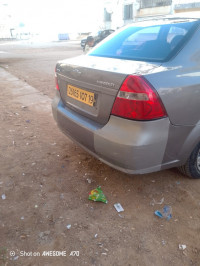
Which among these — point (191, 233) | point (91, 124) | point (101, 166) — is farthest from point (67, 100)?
point (191, 233)

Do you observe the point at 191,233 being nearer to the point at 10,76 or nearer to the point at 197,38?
the point at 197,38

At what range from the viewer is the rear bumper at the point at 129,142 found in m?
1.90

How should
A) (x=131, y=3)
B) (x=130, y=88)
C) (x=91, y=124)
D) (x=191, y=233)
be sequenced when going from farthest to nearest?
(x=131, y=3)
(x=91, y=124)
(x=191, y=233)
(x=130, y=88)

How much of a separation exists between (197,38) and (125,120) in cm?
102

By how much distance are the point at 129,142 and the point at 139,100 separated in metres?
0.35

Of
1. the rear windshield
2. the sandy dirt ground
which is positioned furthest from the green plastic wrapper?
the rear windshield

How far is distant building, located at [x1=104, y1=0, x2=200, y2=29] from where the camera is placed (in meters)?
27.8

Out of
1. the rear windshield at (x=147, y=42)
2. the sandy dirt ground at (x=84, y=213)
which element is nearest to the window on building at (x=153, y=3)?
the rear windshield at (x=147, y=42)

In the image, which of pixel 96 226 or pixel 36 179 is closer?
pixel 96 226

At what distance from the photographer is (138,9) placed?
33.2 meters

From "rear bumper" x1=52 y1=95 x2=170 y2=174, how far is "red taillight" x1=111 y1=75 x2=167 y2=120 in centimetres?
6

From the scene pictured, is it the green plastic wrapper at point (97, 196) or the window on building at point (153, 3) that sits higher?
the window on building at point (153, 3)

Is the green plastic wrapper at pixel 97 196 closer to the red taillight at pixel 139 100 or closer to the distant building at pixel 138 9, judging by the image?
the red taillight at pixel 139 100

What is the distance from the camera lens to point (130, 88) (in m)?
1.85
